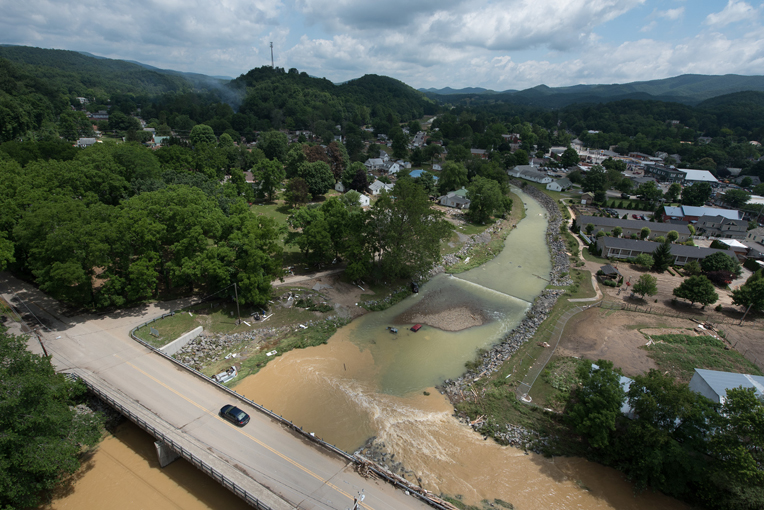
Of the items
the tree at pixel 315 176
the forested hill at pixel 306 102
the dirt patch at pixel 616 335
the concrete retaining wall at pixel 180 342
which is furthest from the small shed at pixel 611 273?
the forested hill at pixel 306 102

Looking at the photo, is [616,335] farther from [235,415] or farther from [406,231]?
[235,415]

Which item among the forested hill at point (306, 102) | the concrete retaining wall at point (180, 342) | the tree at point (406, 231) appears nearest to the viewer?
the concrete retaining wall at point (180, 342)

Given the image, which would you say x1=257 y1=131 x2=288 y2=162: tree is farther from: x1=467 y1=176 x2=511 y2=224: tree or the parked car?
the parked car

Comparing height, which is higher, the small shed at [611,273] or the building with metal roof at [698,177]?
the building with metal roof at [698,177]

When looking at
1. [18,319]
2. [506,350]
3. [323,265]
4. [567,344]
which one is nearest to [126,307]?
[18,319]

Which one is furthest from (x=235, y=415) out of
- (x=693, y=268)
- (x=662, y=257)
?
(x=693, y=268)

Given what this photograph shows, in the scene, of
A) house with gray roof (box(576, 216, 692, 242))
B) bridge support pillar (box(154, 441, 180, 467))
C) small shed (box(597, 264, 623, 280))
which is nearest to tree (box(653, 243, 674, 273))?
small shed (box(597, 264, 623, 280))

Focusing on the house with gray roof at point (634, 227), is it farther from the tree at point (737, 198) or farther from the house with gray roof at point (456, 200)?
the tree at point (737, 198)
